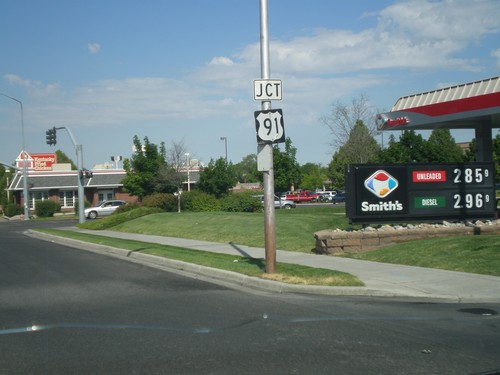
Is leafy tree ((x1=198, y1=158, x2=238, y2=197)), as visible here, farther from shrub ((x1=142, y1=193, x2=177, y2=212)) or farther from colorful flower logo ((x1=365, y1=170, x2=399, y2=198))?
colorful flower logo ((x1=365, y1=170, x2=399, y2=198))

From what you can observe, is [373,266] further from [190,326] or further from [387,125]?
[387,125]

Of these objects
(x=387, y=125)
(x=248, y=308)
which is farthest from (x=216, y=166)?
(x=248, y=308)

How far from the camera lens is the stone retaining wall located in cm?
1623

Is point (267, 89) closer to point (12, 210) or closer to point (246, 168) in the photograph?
point (12, 210)

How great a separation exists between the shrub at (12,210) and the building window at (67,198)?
4973mm

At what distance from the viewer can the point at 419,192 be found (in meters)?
18.0

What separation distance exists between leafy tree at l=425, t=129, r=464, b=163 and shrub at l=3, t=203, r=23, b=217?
43999 mm

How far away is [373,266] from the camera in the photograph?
13773 mm

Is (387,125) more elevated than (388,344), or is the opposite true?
(387,125)

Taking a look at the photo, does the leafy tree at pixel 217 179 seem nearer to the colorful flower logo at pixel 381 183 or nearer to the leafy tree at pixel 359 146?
the leafy tree at pixel 359 146

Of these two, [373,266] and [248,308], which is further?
[373,266]

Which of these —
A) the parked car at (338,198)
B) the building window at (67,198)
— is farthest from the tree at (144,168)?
the parked car at (338,198)

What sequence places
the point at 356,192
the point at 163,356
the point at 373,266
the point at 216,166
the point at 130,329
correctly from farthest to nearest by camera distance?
the point at 216,166 < the point at 356,192 < the point at 373,266 < the point at 130,329 < the point at 163,356

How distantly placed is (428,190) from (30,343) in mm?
13661
